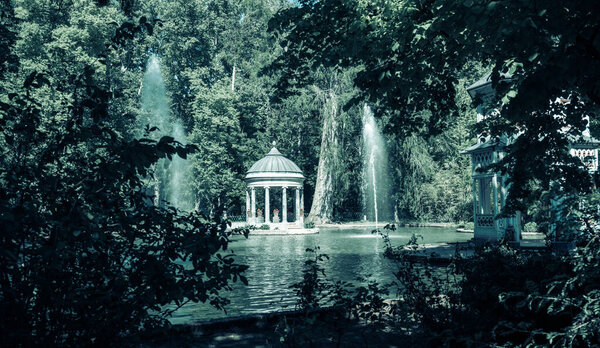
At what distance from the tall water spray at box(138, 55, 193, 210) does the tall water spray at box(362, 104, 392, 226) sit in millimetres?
15732

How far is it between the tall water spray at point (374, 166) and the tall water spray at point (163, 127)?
15732 mm

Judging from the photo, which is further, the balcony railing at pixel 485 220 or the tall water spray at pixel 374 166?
the tall water spray at pixel 374 166

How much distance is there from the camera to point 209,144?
40906mm

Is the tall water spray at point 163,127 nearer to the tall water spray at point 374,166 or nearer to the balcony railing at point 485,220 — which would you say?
the tall water spray at point 374,166

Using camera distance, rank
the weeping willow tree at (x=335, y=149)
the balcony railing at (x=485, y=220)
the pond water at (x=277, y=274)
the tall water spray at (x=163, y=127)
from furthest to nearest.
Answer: the tall water spray at (x=163, y=127) → the weeping willow tree at (x=335, y=149) → the balcony railing at (x=485, y=220) → the pond water at (x=277, y=274)

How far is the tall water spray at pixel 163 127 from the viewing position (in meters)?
44.5

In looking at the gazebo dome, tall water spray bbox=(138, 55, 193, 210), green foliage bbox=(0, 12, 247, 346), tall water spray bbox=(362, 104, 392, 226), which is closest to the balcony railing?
the gazebo dome

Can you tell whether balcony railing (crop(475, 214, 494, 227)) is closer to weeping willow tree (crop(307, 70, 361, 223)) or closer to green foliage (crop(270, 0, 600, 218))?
green foliage (crop(270, 0, 600, 218))

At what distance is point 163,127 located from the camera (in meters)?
46.8

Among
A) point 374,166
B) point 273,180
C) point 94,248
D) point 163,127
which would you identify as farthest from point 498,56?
point 163,127

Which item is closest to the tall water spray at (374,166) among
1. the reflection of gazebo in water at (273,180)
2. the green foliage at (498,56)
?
the reflection of gazebo in water at (273,180)

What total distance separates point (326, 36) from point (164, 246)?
6215 millimetres

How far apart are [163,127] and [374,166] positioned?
65.6ft

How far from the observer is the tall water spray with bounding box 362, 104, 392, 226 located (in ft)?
125
